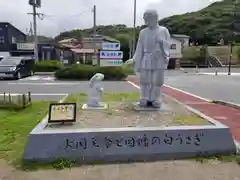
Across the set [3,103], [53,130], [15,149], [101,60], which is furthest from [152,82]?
[101,60]

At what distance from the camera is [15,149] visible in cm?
438

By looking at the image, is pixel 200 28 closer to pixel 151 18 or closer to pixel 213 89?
pixel 213 89

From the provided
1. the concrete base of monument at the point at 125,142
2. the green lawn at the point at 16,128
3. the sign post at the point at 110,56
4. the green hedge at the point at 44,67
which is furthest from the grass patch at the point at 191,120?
the green hedge at the point at 44,67

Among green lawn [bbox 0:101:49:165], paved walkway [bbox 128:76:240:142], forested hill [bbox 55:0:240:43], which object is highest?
forested hill [bbox 55:0:240:43]

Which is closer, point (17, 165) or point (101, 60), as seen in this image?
point (17, 165)

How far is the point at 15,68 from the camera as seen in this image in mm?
17234

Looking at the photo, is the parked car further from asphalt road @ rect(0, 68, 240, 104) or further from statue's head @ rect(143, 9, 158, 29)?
statue's head @ rect(143, 9, 158, 29)

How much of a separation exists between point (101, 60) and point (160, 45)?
12851 millimetres

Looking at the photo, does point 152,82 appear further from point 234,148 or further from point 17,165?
point 17,165

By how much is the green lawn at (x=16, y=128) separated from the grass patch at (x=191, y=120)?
9.19ft

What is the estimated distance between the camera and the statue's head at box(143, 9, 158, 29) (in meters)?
5.70

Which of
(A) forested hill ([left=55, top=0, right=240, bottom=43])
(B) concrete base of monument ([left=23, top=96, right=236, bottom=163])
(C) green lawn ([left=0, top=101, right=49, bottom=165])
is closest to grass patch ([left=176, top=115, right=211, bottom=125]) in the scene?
(B) concrete base of monument ([left=23, top=96, right=236, bottom=163])

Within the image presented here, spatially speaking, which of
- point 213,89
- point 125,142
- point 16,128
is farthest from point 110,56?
point 125,142

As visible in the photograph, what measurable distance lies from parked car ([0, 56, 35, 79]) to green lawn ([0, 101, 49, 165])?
9524 millimetres
